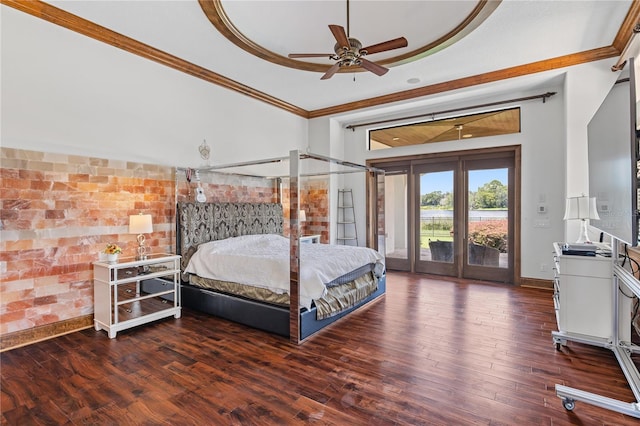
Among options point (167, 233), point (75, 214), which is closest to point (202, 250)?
point (167, 233)

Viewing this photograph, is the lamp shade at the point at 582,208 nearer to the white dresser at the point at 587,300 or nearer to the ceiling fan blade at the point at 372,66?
the white dresser at the point at 587,300

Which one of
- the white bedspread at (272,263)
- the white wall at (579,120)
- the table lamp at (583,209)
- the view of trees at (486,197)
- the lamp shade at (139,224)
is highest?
the white wall at (579,120)

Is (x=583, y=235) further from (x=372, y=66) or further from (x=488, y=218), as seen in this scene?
(x=372, y=66)

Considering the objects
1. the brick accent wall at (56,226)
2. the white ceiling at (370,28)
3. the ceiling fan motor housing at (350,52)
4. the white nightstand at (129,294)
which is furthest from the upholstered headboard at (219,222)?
the ceiling fan motor housing at (350,52)

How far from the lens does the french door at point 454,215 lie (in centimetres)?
562

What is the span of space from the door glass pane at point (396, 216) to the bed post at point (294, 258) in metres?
3.63

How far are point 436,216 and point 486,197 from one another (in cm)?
94

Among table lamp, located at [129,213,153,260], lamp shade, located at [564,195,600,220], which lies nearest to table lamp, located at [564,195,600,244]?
lamp shade, located at [564,195,600,220]

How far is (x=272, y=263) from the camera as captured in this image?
3494 mm

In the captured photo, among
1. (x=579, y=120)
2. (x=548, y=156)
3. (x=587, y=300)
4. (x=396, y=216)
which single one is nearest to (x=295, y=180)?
(x=587, y=300)

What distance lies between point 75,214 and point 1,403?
192 cm

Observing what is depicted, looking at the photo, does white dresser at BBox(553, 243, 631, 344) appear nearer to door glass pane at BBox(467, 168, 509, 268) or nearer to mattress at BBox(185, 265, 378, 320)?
mattress at BBox(185, 265, 378, 320)

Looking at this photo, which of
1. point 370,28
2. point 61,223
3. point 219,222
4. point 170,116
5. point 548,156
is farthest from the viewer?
point 548,156

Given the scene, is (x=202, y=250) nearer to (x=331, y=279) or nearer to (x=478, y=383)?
(x=331, y=279)
